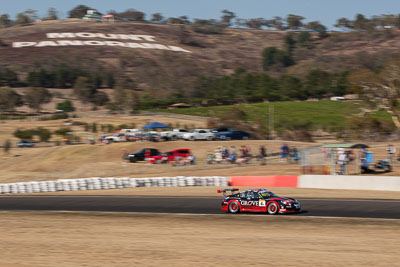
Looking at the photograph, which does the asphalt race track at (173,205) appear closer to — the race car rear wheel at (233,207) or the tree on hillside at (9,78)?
the race car rear wheel at (233,207)

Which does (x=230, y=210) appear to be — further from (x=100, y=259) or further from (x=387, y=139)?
(x=387, y=139)

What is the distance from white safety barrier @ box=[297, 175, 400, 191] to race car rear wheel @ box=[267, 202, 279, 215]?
9288 millimetres

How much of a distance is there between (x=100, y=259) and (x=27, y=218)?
8.35 m

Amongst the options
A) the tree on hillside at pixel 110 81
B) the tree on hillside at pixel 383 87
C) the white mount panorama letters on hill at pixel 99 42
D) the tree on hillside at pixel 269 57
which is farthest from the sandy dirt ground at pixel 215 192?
the tree on hillside at pixel 269 57

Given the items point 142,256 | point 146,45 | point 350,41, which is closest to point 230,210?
point 142,256

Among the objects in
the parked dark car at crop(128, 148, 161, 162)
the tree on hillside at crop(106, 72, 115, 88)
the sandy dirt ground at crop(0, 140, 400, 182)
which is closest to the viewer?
the sandy dirt ground at crop(0, 140, 400, 182)

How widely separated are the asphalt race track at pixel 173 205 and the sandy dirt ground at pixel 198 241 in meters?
1.52

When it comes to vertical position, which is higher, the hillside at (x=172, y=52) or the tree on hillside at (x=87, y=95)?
the hillside at (x=172, y=52)

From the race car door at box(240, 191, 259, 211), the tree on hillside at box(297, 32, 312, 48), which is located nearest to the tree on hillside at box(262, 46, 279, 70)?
the tree on hillside at box(297, 32, 312, 48)

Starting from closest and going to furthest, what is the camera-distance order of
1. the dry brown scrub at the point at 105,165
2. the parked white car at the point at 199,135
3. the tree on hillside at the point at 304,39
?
1. the dry brown scrub at the point at 105,165
2. the parked white car at the point at 199,135
3. the tree on hillside at the point at 304,39

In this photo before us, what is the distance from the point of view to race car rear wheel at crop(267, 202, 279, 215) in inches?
714

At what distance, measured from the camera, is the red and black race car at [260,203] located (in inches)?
711

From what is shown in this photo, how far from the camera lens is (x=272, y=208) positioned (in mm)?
18250

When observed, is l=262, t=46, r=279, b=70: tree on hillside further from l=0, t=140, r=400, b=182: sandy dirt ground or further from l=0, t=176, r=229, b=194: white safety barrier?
l=0, t=176, r=229, b=194: white safety barrier
